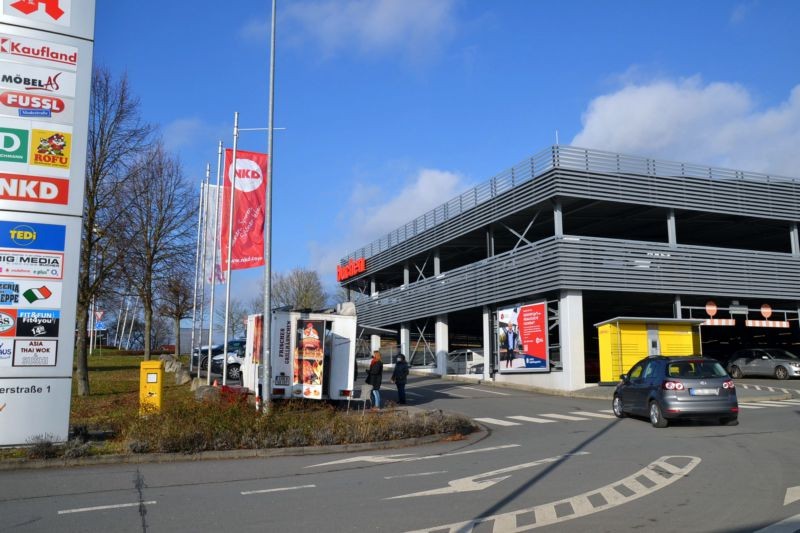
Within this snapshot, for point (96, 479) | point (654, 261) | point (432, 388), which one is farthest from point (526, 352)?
point (96, 479)

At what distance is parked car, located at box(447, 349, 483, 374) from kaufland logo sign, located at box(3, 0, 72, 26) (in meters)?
27.1

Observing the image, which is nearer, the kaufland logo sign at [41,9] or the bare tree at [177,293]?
the kaufland logo sign at [41,9]

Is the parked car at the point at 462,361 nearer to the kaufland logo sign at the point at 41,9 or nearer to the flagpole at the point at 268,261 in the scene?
the flagpole at the point at 268,261

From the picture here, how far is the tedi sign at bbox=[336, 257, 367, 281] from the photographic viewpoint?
51000 millimetres

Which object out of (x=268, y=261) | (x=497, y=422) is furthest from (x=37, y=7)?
(x=497, y=422)

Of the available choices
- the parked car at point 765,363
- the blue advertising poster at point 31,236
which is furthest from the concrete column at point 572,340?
the blue advertising poster at point 31,236

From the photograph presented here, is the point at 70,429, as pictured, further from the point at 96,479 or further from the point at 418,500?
the point at 418,500

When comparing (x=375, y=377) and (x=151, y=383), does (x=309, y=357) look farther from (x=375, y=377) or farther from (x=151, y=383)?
(x=151, y=383)

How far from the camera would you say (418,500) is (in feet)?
26.9

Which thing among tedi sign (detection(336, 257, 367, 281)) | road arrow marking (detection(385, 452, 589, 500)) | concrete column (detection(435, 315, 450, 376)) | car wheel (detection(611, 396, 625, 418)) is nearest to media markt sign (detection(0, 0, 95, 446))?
road arrow marking (detection(385, 452, 589, 500))

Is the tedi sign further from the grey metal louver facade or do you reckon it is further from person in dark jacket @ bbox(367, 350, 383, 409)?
person in dark jacket @ bbox(367, 350, 383, 409)

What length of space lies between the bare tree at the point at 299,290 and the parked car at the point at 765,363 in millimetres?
42176

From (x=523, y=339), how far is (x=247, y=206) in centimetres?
1520

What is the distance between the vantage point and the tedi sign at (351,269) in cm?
5100
